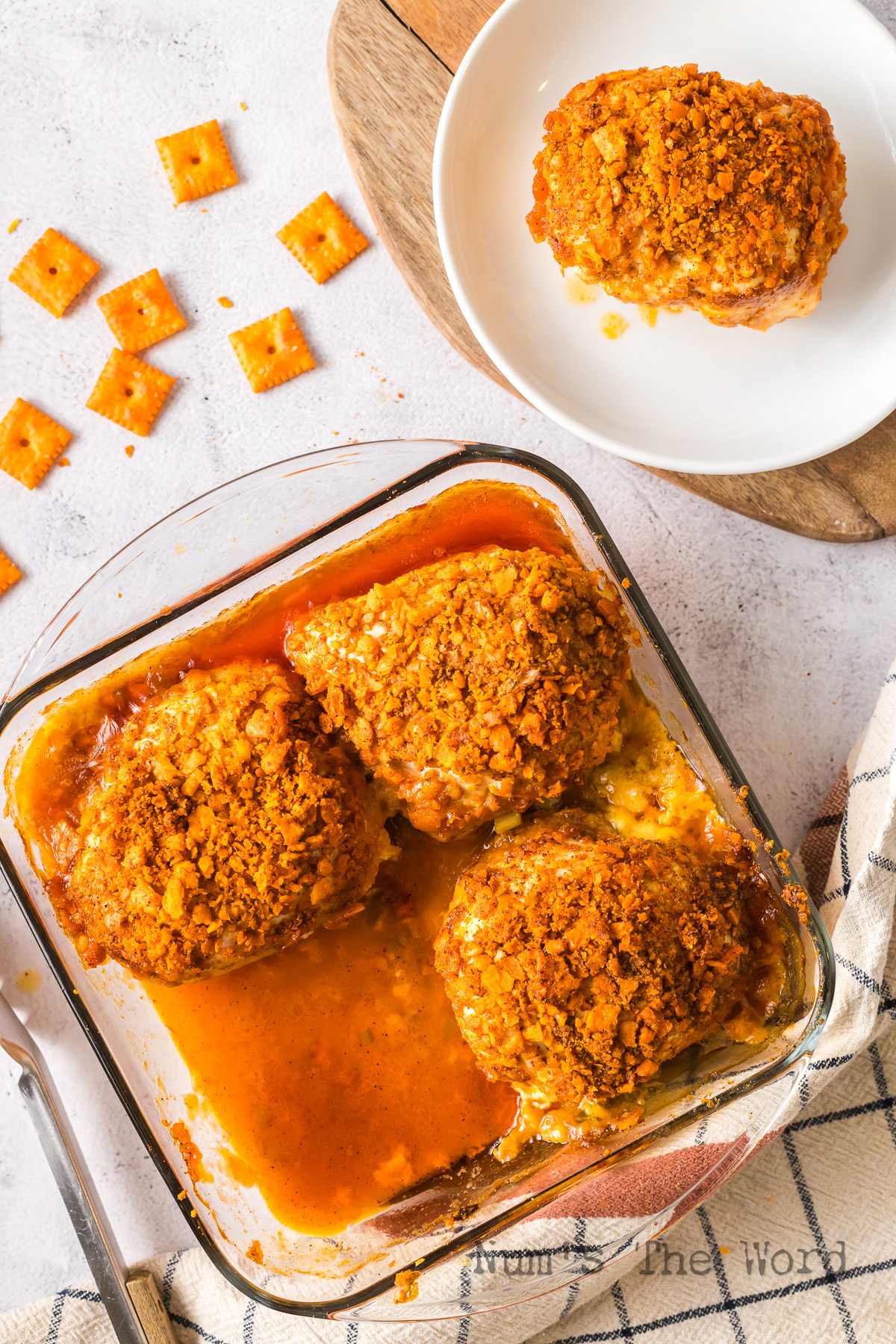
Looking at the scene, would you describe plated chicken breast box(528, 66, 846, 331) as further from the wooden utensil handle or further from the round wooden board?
the wooden utensil handle

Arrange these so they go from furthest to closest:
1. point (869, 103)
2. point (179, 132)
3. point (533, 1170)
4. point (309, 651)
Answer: point (179, 132), point (869, 103), point (533, 1170), point (309, 651)

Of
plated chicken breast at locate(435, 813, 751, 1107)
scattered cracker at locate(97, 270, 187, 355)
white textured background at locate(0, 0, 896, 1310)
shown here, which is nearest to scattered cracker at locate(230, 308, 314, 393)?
white textured background at locate(0, 0, 896, 1310)

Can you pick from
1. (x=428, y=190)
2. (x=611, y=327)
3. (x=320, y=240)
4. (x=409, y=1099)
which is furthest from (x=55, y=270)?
(x=409, y=1099)

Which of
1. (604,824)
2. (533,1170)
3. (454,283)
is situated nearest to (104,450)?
(454,283)

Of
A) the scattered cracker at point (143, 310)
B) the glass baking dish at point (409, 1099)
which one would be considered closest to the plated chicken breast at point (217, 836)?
the glass baking dish at point (409, 1099)

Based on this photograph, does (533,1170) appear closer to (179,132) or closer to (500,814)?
(500,814)
